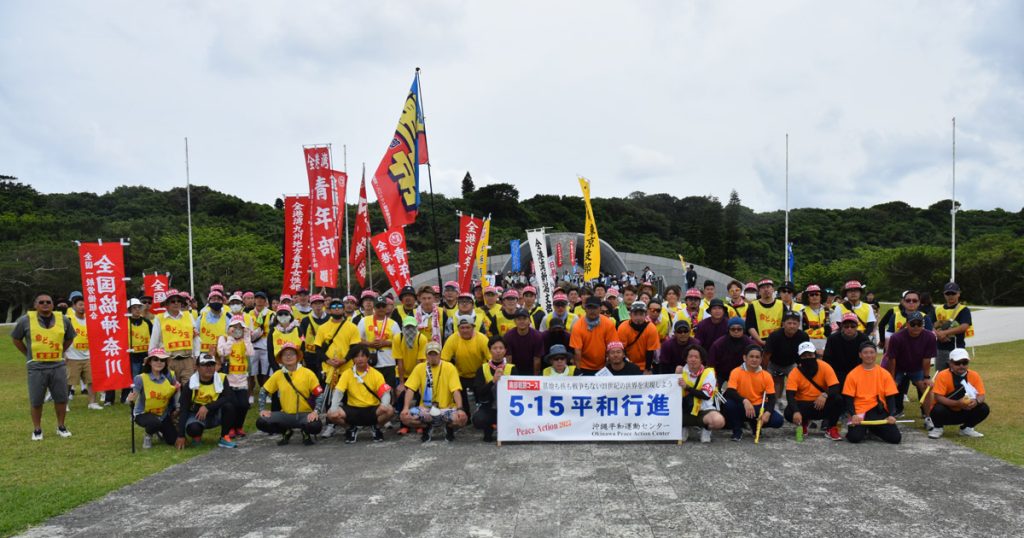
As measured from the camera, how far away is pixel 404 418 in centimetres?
828

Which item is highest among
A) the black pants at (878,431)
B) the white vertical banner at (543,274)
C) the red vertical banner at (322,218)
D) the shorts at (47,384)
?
the red vertical banner at (322,218)

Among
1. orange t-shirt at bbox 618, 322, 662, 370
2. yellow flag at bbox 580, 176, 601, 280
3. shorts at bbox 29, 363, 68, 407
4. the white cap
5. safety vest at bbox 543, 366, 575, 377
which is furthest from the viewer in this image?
yellow flag at bbox 580, 176, 601, 280

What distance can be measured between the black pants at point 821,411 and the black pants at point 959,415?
1170 mm

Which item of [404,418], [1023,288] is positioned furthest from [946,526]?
[1023,288]

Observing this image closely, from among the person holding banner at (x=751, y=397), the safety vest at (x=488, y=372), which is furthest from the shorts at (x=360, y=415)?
the person holding banner at (x=751, y=397)

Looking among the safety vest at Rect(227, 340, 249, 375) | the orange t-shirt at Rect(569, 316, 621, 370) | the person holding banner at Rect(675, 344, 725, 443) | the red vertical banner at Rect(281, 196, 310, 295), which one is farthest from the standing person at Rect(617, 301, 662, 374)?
the red vertical banner at Rect(281, 196, 310, 295)

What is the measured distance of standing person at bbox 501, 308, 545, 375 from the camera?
865cm

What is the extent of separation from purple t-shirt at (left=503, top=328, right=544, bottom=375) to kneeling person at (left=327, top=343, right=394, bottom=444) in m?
1.70

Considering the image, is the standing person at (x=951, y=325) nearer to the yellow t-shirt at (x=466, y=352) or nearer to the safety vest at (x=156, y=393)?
the yellow t-shirt at (x=466, y=352)

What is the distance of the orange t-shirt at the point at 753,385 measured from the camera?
313 inches

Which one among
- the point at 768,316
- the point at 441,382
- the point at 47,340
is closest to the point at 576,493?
the point at 441,382

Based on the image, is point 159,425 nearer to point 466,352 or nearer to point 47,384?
point 47,384

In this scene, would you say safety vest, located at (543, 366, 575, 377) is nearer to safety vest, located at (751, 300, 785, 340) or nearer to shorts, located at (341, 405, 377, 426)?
shorts, located at (341, 405, 377, 426)

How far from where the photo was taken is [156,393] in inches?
324
